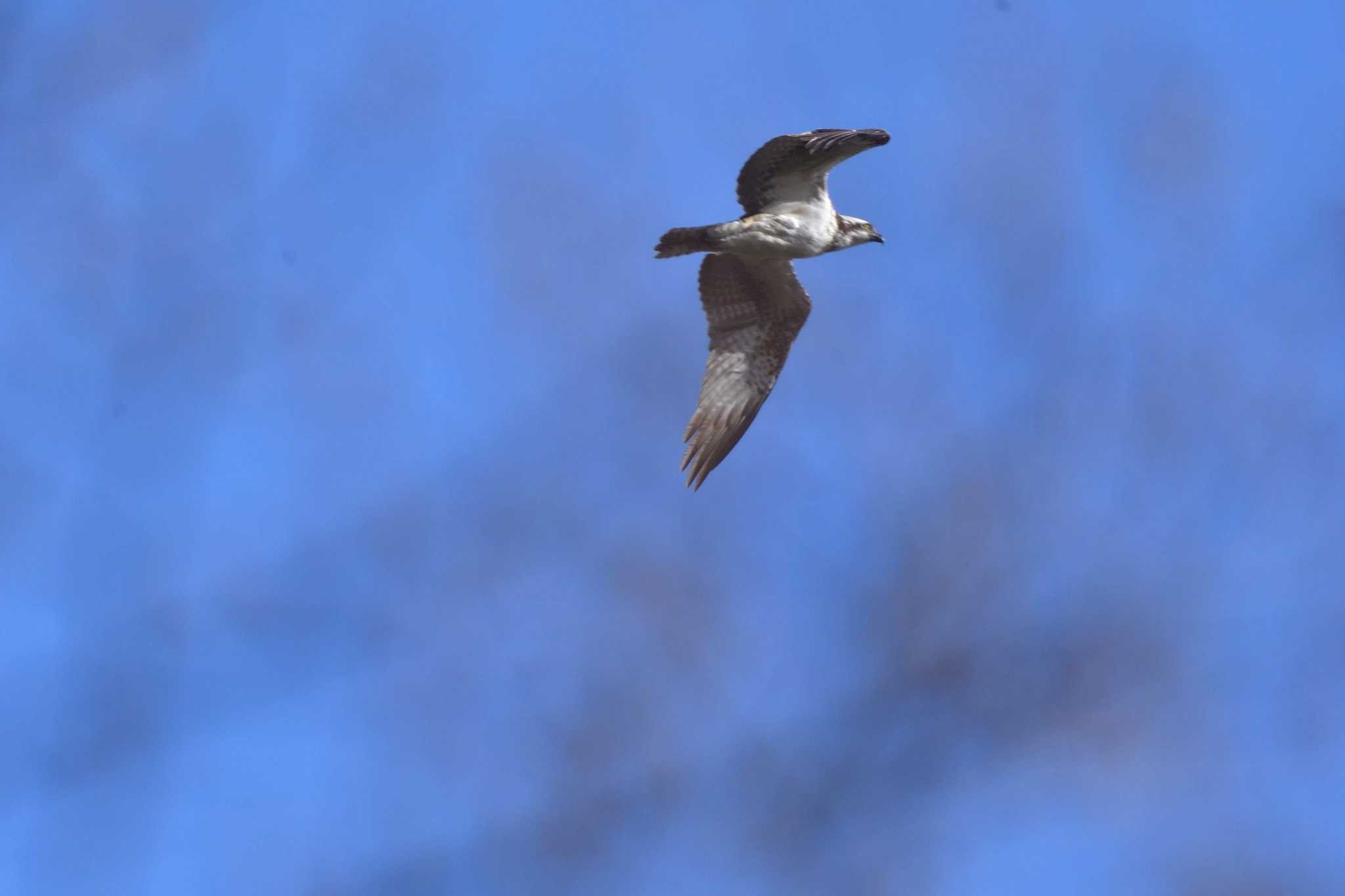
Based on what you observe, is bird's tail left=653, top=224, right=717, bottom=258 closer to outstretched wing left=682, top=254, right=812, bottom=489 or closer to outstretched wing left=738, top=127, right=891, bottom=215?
outstretched wing left=738, top=127, right=891, bottom=215

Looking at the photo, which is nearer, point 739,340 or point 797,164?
point 797,164

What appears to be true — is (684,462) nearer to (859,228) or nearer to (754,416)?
(754,416)

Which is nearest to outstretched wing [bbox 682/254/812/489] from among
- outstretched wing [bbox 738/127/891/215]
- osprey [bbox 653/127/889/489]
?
osprey [bbox 653/127/889/489]

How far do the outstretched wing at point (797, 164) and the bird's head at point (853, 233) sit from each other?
0.76 meters

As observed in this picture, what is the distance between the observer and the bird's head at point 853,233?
40.4 feet

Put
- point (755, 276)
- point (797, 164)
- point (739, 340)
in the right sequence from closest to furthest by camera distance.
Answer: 1. point (797, 164)
2. point (755, 276)
3. point (739, 340)

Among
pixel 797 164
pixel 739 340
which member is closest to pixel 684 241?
pixel 797 164

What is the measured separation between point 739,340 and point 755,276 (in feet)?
1.99

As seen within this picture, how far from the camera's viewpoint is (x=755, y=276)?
41.0 feet

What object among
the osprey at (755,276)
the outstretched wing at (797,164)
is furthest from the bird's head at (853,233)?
the outstretched wing at (797,164)

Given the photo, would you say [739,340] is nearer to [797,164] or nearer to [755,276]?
[755,276]

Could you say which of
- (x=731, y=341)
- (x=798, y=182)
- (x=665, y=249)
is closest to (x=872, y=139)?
(x=798, y=182)

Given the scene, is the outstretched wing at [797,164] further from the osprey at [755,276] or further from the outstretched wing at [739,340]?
the outstretched wing at [739,340]

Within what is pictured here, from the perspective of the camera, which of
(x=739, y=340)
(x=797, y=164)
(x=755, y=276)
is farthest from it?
(x=739, y=340)
